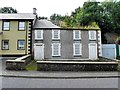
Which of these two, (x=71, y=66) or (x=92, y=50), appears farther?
(x=92, y=50)

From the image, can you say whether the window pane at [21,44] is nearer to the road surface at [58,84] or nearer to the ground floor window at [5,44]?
the ground floor window at [5,44]

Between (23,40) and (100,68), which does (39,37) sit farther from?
(100,68)

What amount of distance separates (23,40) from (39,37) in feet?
7.50

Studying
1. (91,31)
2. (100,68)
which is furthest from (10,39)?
(100,68)

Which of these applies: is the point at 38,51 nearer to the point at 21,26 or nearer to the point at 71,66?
the point at 21,26

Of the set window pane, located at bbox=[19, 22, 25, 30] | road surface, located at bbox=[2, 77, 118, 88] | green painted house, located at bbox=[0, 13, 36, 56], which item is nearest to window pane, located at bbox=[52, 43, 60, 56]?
green painted house, located at bbox=[0, 13, 36, 56]

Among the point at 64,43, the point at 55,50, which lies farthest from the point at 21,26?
the point at 64,43

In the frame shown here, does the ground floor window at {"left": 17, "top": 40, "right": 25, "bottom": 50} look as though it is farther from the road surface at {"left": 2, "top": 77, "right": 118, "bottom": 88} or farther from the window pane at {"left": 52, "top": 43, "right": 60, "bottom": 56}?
the road surface at {"left": 2, "top": 77, "right": 118, "bottom": 88}

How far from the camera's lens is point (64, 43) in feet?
94.0

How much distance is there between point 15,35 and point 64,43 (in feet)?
22.4

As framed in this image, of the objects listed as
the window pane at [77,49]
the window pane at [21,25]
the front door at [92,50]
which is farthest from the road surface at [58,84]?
the window pane at [21,25]

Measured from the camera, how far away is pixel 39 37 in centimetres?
2856

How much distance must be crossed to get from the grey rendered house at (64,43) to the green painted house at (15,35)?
3.01ft

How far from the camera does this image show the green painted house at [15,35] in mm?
28688
